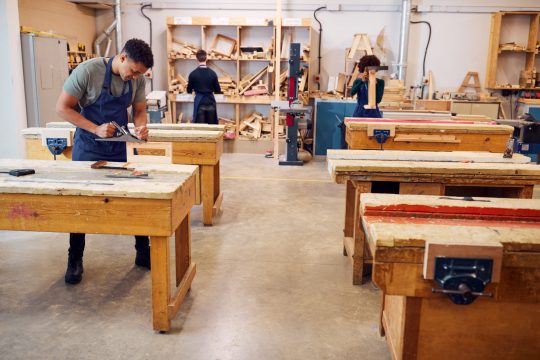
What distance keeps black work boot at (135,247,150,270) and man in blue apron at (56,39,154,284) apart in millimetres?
406

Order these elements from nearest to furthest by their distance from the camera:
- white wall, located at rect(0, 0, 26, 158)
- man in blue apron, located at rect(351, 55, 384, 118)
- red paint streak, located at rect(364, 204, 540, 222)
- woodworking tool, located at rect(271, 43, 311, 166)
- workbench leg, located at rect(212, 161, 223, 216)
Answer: red paint streak, located at rect(364, 204, 540, 222), workbench leg, located at rect(212, 161, 223, 216), man in blue apron, located at rect(351, 55, 384, 118), white wall, located at rect(0, 0, 26, 158), woodworking tool, located at rect(271, 43, 311, 166)

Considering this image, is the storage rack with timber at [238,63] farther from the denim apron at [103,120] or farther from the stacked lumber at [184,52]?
the denim apron at [103,120]

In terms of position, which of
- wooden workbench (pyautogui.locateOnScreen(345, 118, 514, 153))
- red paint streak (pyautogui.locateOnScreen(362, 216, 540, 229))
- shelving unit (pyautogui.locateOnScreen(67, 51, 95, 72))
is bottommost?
red paint streak (pyautogui.locateOnScreen(362, 216, 540, 229))

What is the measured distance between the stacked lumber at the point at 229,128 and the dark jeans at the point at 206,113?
2.80 ft

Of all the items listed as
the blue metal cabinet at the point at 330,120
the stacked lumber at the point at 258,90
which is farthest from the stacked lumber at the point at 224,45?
the blue metal cabinet at the point at 330,120

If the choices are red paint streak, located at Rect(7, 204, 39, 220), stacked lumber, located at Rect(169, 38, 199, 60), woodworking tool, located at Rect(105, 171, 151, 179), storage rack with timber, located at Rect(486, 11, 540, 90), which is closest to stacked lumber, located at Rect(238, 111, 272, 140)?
stacked lumber, located at Rect(169, 38, 199, 60)

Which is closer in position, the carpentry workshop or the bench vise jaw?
the bench vise jaw

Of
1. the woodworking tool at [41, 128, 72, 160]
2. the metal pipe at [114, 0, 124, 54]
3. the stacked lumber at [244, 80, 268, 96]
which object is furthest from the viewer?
the metal pipe at [114, 0, 124, 54]

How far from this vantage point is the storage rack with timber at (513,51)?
827cm

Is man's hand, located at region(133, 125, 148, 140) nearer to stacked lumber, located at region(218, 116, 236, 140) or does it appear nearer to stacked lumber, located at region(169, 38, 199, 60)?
stacked lumber, located at region(218, 116, 236, 140)

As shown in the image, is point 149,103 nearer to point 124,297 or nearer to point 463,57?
point 124,297

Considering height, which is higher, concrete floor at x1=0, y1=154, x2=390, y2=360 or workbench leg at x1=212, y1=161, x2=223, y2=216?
workbench leg at x1=212, y1=161, x2=223, y2=216

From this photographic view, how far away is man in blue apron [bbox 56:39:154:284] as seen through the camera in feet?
10.0

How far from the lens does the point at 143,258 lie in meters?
3.58
